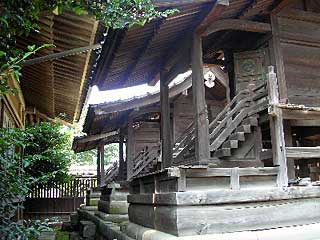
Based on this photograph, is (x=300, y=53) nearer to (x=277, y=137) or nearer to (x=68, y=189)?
(x=277, y=137)

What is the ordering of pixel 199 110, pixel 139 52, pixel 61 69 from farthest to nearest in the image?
pixel 139 52
pixel 199 110
pixel 61 69

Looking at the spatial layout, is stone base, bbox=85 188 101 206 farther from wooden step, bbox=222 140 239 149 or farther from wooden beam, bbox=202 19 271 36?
wooden beam, bbox=202 19 271 36

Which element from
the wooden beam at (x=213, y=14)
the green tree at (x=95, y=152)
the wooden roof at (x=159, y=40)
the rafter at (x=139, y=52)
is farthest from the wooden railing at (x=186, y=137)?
the green tree at (x=95, y=152)

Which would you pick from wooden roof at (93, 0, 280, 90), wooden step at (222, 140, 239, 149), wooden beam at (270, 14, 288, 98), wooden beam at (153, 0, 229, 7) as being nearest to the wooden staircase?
wooden step at (222, 140, 239, 149)

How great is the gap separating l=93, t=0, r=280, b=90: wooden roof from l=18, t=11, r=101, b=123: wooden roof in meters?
0.64

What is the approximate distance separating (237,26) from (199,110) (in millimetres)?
2500

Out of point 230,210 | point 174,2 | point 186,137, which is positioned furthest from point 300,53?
point 230,210

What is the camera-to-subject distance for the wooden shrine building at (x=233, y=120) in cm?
500

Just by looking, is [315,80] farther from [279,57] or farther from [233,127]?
[233,127]

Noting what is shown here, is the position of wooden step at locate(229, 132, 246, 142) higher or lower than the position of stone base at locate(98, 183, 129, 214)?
higher

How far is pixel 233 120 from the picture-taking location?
331 inches

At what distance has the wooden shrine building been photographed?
500cm

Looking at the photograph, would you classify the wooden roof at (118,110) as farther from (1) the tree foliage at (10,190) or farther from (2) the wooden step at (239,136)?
(1) the tree foliage at (10,190)

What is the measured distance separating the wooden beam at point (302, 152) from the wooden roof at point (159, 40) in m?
3.13
